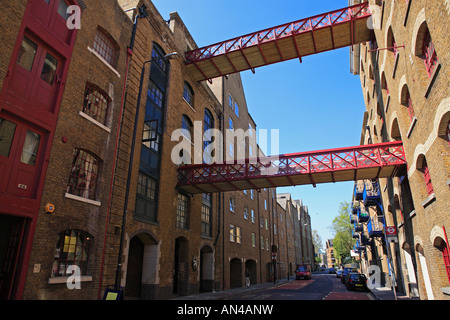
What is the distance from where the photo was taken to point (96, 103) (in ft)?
42.4

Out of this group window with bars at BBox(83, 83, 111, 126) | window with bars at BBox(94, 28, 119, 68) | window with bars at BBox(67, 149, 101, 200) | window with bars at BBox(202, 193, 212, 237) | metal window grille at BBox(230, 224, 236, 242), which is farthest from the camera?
metal window grille at BBox(230, 224, 236, 242)

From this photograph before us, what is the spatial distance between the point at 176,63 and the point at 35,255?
15.6 m

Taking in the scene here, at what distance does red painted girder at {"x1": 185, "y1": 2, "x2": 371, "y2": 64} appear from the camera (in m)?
17.6

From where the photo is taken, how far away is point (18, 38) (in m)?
9.20

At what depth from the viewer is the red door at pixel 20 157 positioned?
28.6 ft

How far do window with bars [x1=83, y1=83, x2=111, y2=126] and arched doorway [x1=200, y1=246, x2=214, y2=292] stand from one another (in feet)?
43.3

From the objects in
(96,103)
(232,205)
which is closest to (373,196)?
(232,205)

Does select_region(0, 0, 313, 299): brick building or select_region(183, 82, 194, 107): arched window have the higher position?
select_region(183, 82, 194, 107): arched window

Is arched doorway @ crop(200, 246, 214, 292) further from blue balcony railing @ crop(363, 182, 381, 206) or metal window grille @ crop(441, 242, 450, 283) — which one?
metal window grille @ crop(441, 242, 450, 283)

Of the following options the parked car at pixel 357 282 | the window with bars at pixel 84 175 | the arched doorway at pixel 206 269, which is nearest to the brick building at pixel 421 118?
the parked car at pixel 357 282

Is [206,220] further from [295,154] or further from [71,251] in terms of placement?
[71,251]

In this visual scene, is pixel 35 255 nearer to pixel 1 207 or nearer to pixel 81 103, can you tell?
pixel 1 207

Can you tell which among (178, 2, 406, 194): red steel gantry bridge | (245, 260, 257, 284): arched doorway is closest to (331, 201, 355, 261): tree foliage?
(245, 260, 257, 284): arched doorway

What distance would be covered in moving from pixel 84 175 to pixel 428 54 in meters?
13.3
